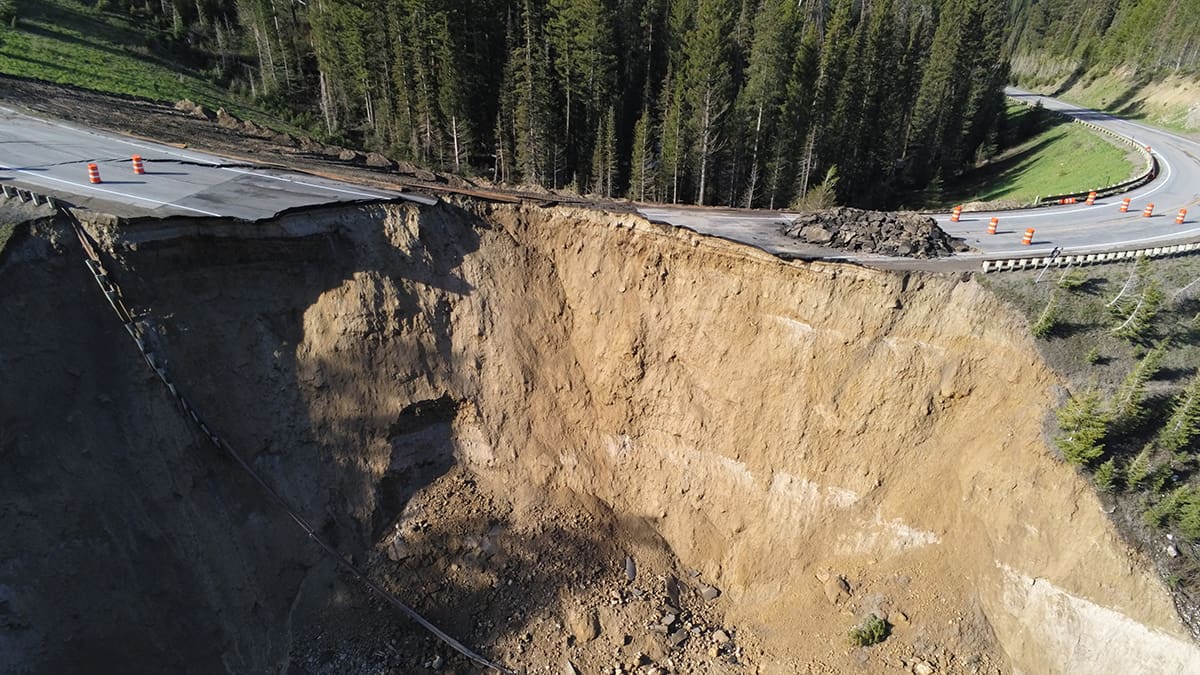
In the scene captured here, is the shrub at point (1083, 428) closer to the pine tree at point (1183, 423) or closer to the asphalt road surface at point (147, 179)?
the pine tree at point (1183, 423)

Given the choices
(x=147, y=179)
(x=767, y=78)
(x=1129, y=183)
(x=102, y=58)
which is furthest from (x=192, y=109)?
(x=1129, y=183)

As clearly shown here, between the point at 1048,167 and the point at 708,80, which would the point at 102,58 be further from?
the point at 1048,167

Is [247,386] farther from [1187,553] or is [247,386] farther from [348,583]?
[1187,553]

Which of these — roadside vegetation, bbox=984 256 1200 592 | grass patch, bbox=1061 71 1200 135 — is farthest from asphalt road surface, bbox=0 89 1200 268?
grass patch, bbox=1061 71 1200 135

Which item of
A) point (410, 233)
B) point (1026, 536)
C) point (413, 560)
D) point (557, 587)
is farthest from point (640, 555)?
point (410, 233)

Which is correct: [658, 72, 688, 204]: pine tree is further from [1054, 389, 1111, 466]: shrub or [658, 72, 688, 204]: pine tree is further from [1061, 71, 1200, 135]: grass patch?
[1061, 71, 1200, 135]: grass patch
